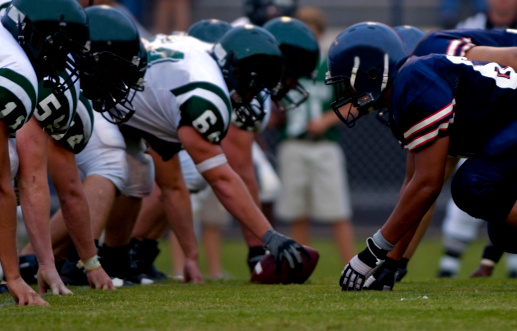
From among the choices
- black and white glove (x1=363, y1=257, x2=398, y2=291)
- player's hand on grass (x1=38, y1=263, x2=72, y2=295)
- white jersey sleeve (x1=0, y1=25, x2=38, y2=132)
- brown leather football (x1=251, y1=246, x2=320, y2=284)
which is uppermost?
white jersey sleeve (x1=0, y1=25, x2=38, y2=132)

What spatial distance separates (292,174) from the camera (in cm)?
936

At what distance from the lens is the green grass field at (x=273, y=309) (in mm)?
3459

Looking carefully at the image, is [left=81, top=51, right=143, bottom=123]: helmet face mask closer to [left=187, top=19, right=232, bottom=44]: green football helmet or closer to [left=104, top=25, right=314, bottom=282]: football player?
[left=104, top=25, right=314, bottom=282]: football player

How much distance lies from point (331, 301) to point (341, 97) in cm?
111

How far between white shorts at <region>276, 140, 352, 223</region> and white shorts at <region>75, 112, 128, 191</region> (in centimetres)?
Result: 388

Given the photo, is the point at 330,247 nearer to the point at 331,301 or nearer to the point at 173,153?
the point at 173,153

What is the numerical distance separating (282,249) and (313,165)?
4.30m

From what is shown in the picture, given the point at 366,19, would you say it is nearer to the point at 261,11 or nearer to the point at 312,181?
the point at 312,181

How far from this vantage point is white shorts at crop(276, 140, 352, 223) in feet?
30.4

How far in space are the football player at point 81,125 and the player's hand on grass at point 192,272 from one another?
91 cm

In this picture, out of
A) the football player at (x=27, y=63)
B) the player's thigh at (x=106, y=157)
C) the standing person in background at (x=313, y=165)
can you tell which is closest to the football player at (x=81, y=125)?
the football player at (x=27, y=63)

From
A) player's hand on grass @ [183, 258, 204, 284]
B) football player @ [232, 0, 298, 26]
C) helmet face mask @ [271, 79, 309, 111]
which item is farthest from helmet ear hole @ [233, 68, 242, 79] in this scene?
football player @ [232, 0, 298, 26]

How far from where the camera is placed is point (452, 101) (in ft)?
13.9

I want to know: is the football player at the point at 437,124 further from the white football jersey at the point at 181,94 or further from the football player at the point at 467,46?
the white football jersey at the point at 181,94
